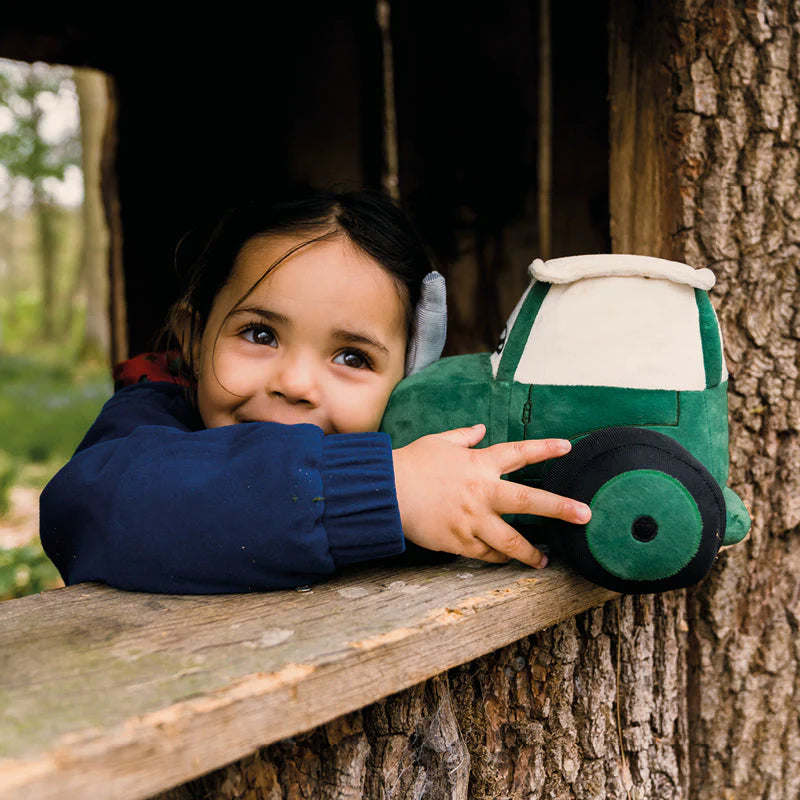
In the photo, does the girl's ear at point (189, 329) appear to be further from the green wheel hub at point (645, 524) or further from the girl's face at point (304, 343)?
the green wheel hub at point (645, 524)

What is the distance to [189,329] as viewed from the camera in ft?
5.79

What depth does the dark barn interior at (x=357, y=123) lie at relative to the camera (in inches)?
120

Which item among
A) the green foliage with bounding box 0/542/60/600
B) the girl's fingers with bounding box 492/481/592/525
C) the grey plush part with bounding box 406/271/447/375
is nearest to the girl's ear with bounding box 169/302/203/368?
the grey plush part with bounding box 406/271/447/375

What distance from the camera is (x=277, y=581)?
114 centimetres

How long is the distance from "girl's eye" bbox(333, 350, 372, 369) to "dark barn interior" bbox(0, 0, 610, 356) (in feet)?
4.39

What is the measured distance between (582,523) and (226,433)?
1.85ft

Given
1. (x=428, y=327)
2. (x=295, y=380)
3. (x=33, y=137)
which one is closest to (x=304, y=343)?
(x=295, y=380)

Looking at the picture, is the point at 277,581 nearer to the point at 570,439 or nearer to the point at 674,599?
the point at 570,439

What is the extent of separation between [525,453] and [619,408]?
0.59ft

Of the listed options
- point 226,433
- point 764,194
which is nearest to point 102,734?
point 226,433

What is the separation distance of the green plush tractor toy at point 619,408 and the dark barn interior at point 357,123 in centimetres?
159

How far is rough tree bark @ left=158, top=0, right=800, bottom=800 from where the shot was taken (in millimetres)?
1497

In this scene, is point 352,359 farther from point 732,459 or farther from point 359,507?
point 732,459

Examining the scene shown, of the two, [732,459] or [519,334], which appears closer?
[519,334]
